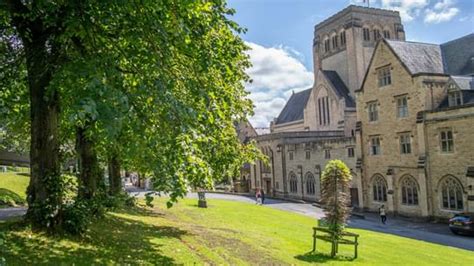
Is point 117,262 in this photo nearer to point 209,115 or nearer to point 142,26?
point 209,115

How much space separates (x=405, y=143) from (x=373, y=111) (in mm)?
4994

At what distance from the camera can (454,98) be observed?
A: 34281 mm

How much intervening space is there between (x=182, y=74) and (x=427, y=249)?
17319mm

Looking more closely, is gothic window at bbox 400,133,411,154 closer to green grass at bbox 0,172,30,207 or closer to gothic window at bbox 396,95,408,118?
gothic window at bbox 396,95,408,118

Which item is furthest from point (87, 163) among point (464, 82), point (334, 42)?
point (334, 42)

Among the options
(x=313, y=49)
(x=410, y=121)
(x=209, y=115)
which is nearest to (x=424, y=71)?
(x=410, y=121)

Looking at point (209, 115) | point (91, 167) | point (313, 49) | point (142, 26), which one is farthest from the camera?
point (313, 49)

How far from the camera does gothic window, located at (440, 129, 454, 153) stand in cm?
3297

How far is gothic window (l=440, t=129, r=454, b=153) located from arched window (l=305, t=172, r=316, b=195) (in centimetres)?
2067

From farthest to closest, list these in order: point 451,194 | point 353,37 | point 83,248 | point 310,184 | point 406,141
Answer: point 353,37
point 310,184
point 406,141
point 451,194
point 83,248

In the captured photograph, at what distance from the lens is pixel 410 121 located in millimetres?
36562

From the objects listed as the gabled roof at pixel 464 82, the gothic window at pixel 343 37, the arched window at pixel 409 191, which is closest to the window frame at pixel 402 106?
the gabled roof at pixel 464 82

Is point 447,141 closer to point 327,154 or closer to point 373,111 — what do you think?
point 373,111

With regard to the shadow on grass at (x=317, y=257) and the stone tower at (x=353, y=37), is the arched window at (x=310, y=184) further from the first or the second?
the shadow on grass at (x=317, y=257)
